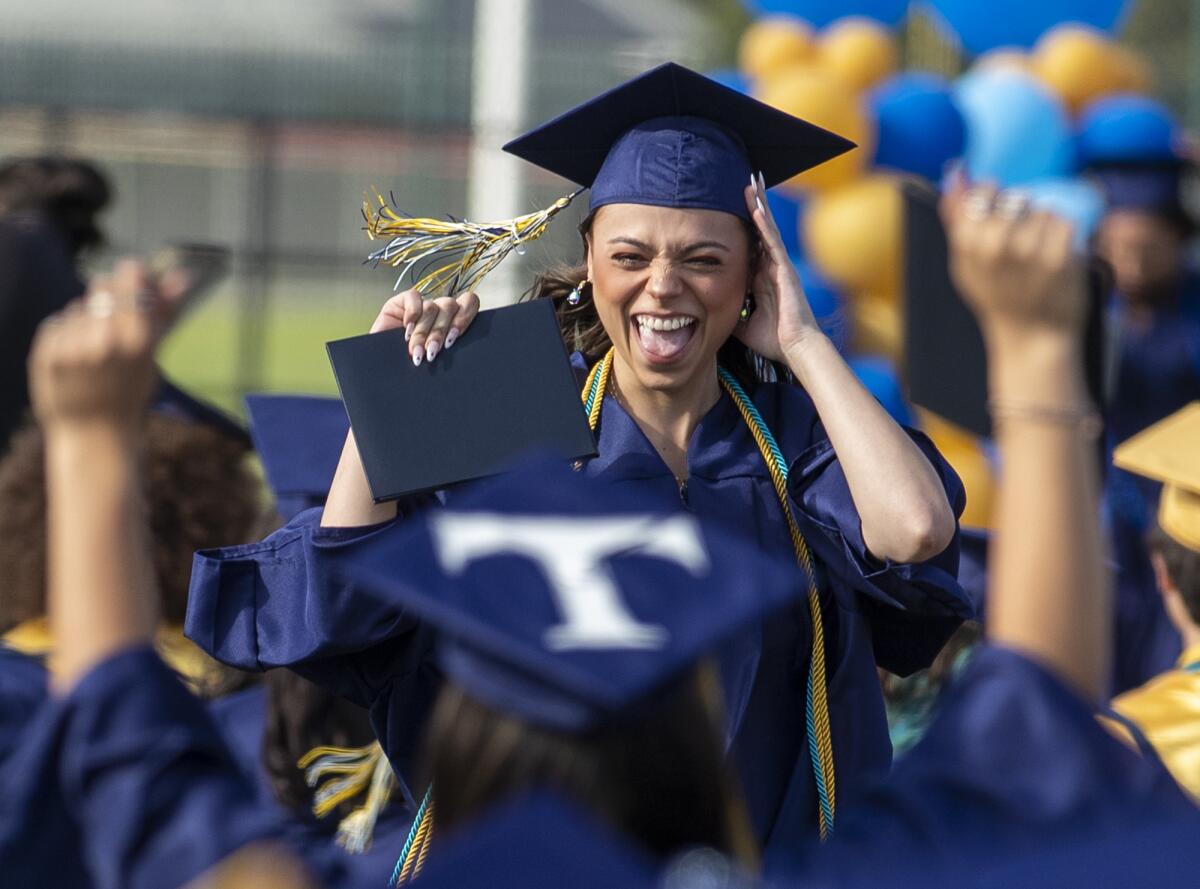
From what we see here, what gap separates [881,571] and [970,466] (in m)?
4.28

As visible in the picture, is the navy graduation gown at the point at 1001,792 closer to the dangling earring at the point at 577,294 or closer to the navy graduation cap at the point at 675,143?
the navy graduation cap at the point at 675,143

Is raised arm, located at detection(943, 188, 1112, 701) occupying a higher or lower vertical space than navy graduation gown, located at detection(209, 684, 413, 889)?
higher

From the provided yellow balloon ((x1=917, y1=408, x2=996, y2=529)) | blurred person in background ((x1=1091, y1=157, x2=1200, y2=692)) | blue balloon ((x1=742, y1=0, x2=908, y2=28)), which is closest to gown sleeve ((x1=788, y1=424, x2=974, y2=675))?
blurred person in background ((x1=1091, y1=157, x2=1200, y2=692))

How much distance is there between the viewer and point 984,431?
3951mm

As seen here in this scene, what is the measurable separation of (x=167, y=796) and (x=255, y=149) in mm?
11500

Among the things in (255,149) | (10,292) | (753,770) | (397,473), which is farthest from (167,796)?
(255,149)

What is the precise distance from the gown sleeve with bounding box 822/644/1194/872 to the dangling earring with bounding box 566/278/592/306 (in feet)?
5.20

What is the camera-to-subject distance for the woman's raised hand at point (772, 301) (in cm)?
294

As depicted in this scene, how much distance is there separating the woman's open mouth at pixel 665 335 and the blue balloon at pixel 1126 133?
4679 mm

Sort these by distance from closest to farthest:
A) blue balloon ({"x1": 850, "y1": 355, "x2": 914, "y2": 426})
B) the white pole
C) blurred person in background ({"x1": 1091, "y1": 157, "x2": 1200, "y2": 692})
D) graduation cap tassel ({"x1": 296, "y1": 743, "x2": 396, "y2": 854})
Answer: graduation cap tassel ({"x1": 296, "y1": 743, "x2": 396, "y2": 854}) < blurred person in background ({"x1": 1091, "y1": 157, "x2": 1200, "y2": 692}) < blue balloon ({"x1": 850, "y1": 355, "x2": 914, "y2": 426}) < the white pole

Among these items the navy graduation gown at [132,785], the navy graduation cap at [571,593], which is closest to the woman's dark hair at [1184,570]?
the navy graduation cap at [571,593]

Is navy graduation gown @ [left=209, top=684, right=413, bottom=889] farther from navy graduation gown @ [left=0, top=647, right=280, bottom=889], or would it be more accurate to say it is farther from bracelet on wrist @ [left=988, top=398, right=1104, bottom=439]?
bracelet on wrist @ [left=988, top=398, right=1104, bottom=439]

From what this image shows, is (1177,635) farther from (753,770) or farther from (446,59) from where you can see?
A: (446,59)

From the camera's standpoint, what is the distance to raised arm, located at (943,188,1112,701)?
144 cm
